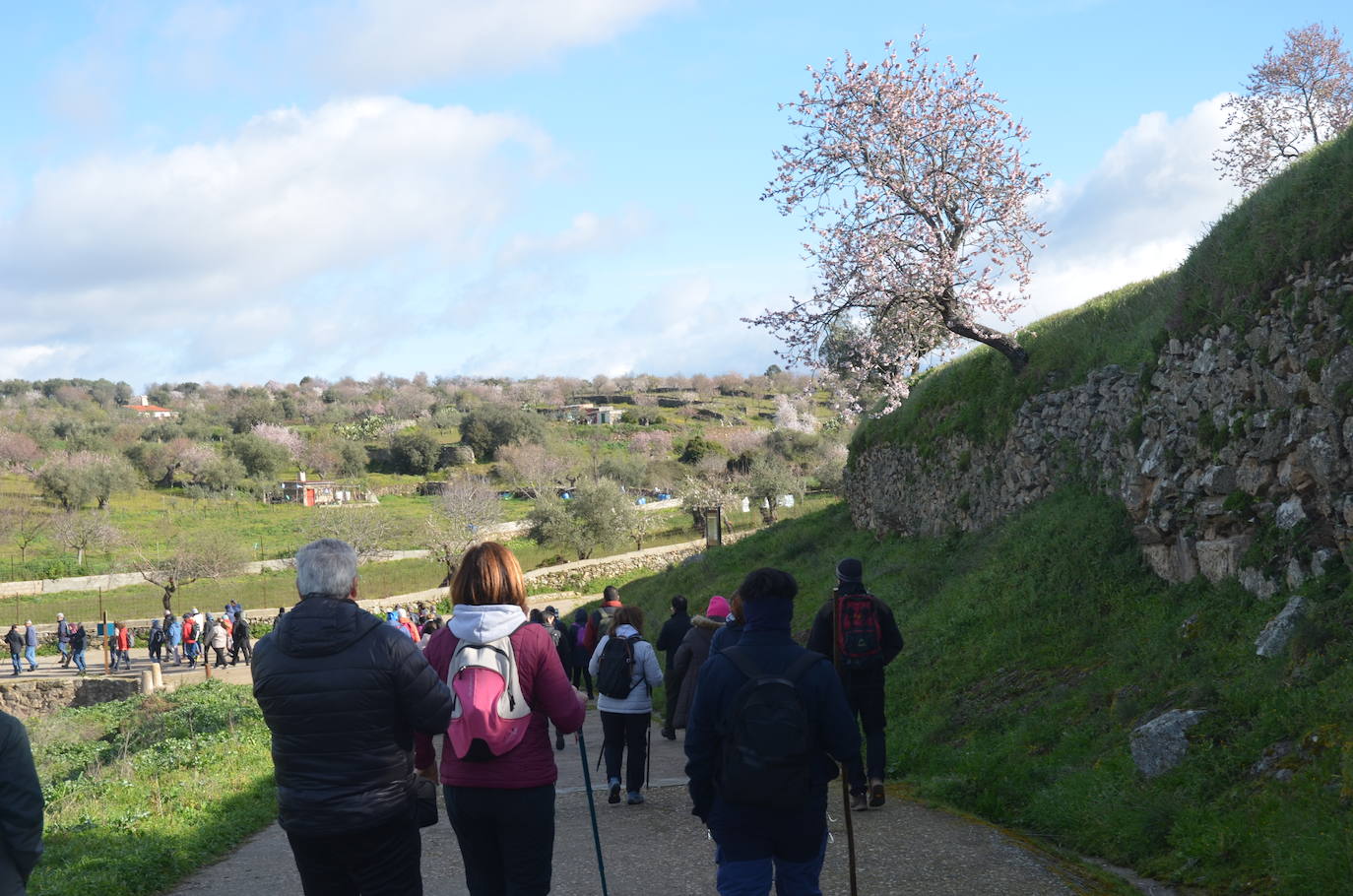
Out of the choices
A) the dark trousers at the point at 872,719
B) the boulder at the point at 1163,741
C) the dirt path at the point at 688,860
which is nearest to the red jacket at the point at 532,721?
the dirt path at the point at 688,860

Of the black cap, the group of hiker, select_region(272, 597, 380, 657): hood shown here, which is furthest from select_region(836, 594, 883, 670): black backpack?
select_region(272, 597, 380, 657): hood

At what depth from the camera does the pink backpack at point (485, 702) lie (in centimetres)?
393

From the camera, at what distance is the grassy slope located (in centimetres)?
541

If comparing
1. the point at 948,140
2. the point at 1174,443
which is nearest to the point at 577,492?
the point at 948,140

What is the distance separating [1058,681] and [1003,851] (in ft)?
10.5

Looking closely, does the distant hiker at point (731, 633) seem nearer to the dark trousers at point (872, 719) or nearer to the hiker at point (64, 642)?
the dark trousers at point (872, 719)

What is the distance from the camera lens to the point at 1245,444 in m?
8.64

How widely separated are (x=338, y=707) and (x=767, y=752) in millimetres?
1549

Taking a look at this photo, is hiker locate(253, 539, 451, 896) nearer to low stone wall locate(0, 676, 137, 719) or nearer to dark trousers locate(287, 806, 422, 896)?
dark trousers locate(287, 806, 422, 896)

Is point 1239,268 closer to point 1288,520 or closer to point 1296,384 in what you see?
point 1296,384

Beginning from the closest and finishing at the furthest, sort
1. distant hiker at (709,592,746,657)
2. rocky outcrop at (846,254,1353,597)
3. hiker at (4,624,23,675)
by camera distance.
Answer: distant hiker at (709,592,746,657) < rocky outcrop at (846,254,1353,597) < hiker at (4,624,23,675)

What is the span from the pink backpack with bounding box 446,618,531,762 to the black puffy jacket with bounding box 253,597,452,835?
22 cm

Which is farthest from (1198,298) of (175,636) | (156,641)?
(156,641)

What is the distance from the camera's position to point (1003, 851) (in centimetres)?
619
